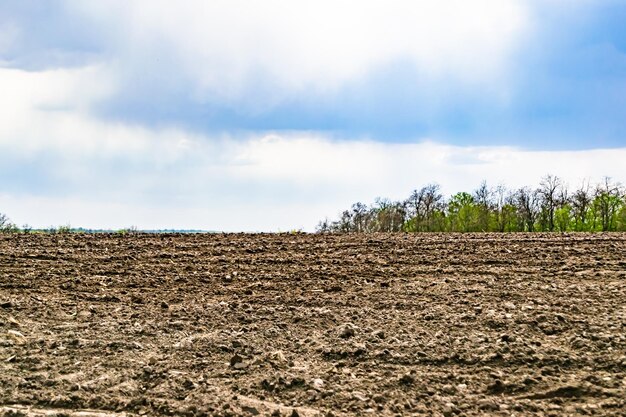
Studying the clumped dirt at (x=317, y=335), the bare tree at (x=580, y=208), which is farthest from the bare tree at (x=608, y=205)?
the clumped dirt at (x=317, y=335)

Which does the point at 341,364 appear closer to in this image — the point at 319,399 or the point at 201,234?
the point at 319,399

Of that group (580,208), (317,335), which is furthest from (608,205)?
(317,335)

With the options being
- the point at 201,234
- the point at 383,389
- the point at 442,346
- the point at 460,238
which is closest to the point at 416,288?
the point at 442,346

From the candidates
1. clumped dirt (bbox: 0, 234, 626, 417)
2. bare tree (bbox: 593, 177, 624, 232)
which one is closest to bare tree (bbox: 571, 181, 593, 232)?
bare tree (bbox: 593, 177, 624, 232)

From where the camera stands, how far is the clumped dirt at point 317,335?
402 centimetres

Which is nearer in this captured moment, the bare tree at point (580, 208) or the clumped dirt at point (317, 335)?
the clumped dirt at point (317, 335)

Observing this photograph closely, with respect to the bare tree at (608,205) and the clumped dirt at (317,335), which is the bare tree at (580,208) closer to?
the bare tree at (608,205)

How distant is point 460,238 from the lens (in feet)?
38.4

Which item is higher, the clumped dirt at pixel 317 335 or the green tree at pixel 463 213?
the green tree at pixel 463 213

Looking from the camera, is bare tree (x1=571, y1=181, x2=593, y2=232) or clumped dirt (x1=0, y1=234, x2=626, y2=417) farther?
bare tree (x1=571, y1=181, x2=593, y2=232)

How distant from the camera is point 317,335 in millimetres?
5293

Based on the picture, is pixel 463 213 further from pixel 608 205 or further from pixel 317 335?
pixel 317 335

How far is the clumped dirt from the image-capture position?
4.02 metres

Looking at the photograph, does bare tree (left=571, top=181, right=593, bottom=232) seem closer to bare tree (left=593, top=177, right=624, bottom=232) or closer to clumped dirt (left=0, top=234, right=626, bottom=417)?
bare tree (left=593, top=177, right=624, bottom=232)
